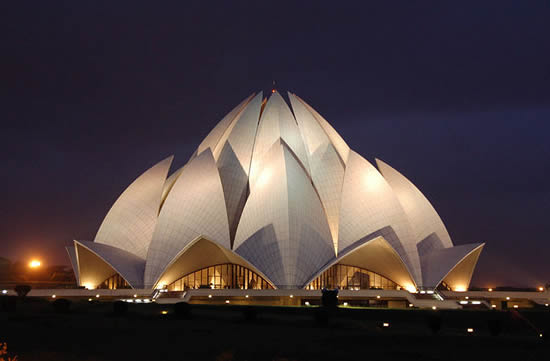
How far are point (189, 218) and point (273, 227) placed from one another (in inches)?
224

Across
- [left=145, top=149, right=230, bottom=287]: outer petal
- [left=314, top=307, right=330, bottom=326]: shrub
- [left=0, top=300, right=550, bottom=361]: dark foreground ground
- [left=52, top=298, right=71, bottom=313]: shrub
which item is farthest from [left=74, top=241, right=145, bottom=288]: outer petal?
[left=314, top=307, right=330, bottom=326]: shrub

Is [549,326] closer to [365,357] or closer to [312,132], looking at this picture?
[365,357]

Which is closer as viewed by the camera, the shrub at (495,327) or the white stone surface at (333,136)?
the shrub at (495,327)

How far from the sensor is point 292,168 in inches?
1559

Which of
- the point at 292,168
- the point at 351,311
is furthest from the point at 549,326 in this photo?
the point at 292,168

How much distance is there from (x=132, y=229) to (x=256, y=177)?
9471mm

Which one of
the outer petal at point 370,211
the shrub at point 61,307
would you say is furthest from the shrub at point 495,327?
the shrub at point 61,307

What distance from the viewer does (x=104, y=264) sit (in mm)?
42469

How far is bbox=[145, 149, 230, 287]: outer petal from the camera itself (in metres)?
39.2

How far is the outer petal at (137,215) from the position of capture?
43.2 m

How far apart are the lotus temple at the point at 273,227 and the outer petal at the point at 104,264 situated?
0.23 feet

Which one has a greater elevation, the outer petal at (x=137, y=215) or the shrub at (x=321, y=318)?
the outer petal at (x=137, y=215)

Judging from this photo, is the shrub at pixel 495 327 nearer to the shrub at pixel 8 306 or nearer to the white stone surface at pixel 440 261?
the white stone surface at pixel 440 261

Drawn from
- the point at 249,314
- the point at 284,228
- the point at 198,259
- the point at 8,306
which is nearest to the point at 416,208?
the point at 284,228
